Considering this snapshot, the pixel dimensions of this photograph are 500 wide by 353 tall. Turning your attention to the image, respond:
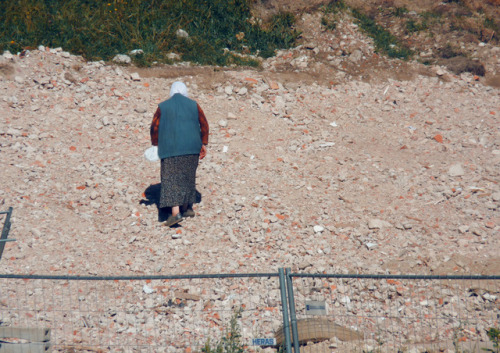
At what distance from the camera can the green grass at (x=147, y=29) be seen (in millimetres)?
9953

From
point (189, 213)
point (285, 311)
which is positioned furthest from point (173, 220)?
point (285, 311)

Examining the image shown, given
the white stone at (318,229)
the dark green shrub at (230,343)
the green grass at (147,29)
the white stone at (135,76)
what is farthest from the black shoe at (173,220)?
the green grass at (147,29)

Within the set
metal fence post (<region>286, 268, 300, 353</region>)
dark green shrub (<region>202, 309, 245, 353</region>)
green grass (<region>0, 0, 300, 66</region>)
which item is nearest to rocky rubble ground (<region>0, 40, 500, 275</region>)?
green grass (<region>0, 0, 300, 66</region>)

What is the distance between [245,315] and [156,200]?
2413 millimetres

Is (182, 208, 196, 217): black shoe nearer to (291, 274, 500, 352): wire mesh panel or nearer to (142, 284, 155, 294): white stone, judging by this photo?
(142, 284, 155, 294): white stone

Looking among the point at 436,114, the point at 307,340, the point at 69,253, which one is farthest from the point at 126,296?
the point at 436,114

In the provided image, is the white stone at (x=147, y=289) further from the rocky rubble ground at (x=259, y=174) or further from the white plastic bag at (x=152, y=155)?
the white plastic bag at (x=152, y=155)

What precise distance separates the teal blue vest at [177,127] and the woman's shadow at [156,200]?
832 millimetres

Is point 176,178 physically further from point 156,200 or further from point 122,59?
point 122,59

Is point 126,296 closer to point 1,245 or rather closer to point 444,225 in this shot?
point 1,245

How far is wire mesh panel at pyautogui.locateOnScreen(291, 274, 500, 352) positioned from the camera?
16.5 ft

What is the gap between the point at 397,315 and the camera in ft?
18.7

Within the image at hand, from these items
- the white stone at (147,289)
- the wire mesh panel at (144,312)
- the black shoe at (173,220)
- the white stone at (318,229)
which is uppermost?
the black shoe at (173,220)

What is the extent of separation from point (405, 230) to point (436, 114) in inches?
116
